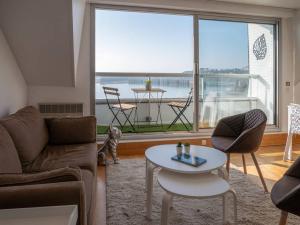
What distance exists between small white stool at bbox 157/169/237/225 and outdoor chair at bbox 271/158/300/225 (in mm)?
287

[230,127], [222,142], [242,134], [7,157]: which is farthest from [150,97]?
[7,157]

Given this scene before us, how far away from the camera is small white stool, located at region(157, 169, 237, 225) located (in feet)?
5.17

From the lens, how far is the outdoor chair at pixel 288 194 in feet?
4.53

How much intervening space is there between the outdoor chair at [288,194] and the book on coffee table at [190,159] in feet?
1.84

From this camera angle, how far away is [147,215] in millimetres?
2043

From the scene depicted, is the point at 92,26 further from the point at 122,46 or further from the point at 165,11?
the point at 165,11

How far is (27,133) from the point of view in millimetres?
2119

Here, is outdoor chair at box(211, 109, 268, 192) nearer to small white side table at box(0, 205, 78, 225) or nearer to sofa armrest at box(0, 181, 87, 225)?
sofa armrest at box(0, 181, 87, 225)

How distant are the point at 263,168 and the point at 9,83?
3271 mm

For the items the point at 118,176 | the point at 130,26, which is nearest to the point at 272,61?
the point at 130,26

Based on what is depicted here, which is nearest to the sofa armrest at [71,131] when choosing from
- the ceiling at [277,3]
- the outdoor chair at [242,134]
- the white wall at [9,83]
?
the white wall at [9,83]

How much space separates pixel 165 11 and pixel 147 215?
3088mm

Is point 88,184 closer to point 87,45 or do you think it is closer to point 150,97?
point 87,45

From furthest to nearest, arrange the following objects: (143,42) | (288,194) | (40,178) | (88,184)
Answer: (143,42)
(88,184)
(288,194)
(40,178)
